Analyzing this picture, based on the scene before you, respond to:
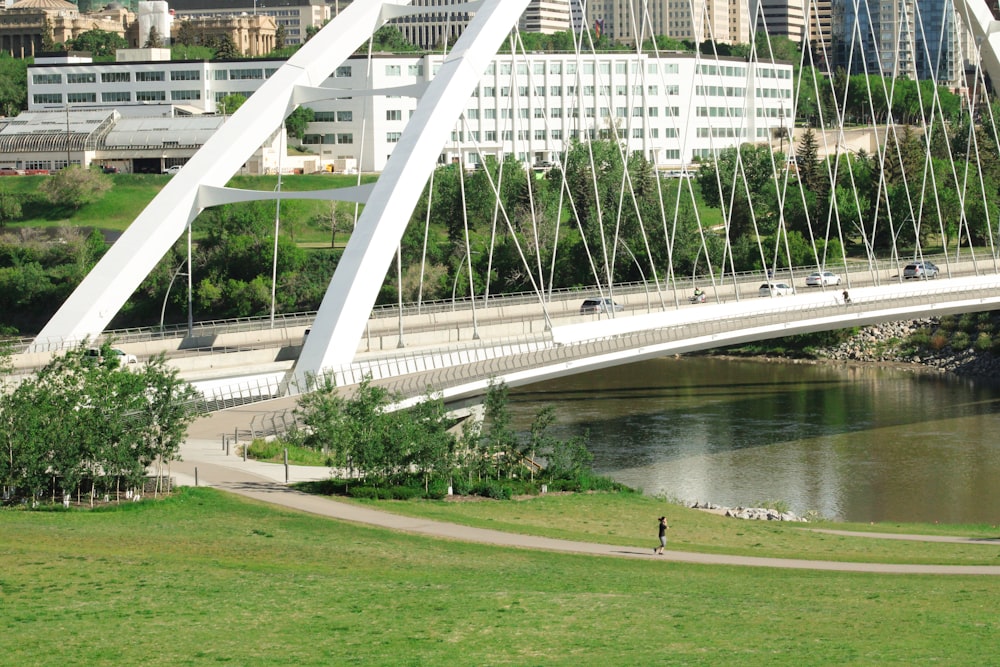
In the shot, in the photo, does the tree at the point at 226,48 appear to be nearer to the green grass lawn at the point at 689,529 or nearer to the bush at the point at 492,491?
the bush at the point at 492,491

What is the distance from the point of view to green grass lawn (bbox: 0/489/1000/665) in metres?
18.3

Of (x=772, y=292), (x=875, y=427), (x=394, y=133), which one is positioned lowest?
(x=875, y=427)

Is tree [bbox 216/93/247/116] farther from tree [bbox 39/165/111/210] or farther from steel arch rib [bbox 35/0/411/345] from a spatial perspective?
steel arch rib [bbox 35/0/411/345]

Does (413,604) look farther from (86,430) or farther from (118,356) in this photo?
(118,356)

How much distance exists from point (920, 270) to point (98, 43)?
106 m

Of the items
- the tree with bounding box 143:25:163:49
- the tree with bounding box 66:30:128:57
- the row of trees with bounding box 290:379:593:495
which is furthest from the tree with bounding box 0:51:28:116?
the row of trees with bounding box 290:379:593:495

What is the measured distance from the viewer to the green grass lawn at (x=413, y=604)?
18.3 m

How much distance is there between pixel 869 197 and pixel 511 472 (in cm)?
5682

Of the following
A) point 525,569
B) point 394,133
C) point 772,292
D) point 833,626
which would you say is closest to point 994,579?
point 833,626

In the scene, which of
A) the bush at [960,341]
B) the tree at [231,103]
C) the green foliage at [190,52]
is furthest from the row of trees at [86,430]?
the green foliage at [190,52]

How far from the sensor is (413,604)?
20.5m

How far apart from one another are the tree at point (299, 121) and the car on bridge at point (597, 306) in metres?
52.5

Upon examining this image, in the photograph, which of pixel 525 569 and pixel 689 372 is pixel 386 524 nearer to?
pixel 525 569

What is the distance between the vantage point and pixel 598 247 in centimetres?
7531
